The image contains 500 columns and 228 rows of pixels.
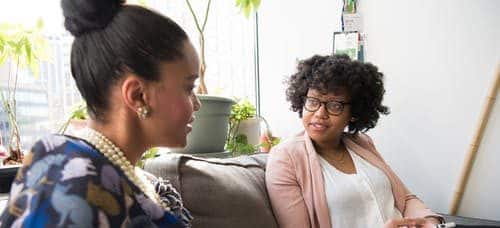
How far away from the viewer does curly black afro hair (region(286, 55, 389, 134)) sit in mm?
1397

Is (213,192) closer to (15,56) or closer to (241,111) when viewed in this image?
(241,111)

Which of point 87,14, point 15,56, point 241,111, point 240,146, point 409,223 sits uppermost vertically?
point 87,14

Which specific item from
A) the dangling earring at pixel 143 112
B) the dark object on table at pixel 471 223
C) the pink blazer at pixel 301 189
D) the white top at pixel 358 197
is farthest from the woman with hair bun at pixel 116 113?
the dark object on table at pixel 471 223

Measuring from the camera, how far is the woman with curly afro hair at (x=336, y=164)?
4.00ft

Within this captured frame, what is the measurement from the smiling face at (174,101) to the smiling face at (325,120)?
73 centimetres

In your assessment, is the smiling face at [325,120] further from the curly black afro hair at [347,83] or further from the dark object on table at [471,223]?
the dark object on table at [471,223]

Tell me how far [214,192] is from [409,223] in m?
0.61

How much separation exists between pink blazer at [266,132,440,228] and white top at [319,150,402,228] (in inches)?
1.3

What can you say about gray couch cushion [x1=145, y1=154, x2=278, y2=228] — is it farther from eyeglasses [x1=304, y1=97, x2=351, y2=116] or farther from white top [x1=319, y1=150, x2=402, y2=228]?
eyeglasses [x1=304, y1=97, x2=351, y2=116]

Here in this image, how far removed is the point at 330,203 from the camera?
1239 millimetres

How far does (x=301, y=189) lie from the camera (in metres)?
1.25

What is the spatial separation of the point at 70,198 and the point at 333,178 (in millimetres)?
947

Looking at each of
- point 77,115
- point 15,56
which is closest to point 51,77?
point 15,56

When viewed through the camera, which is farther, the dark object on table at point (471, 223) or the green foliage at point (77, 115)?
the dark object on table at point (471, 223)
